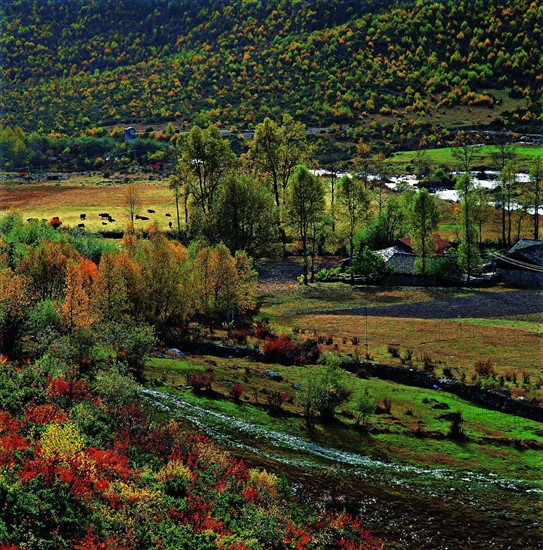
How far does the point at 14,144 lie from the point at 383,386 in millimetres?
159126

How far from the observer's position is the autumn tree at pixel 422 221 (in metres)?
86.6

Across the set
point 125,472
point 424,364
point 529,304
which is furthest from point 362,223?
point 125,472

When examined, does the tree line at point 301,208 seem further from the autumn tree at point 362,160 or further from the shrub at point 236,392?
the shrub at point 236,392

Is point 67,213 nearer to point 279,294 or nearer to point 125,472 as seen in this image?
point 279,294

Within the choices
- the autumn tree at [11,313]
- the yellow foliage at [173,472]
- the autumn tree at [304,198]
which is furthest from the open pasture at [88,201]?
the yellow foliage at [173,472]

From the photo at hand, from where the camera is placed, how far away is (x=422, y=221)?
86500 mm

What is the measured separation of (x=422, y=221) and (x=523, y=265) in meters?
13.0

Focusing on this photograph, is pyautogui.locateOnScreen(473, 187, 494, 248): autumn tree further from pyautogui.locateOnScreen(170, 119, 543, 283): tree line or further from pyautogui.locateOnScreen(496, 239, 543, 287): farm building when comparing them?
pyautogui.locateOnScreen(496, 239, 543, 287): farm building

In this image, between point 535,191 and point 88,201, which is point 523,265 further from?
point 88,201

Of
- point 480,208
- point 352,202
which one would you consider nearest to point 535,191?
point 480,208

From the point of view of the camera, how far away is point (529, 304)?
236 feet

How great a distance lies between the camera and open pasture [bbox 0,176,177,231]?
381 feet

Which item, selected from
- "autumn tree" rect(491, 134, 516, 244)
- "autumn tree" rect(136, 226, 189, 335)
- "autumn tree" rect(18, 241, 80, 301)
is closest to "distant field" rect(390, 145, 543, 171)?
"autumn tree" rect(491, 134, 516, 244)

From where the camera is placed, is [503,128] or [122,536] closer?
[122,536]
